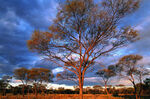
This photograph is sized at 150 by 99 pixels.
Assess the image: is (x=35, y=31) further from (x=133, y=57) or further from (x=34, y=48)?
(x=133, y=57)

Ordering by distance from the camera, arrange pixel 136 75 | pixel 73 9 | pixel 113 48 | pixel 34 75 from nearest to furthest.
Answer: pixel 73 9, pixel 113 48, pixel 136 75, pixel 34 75

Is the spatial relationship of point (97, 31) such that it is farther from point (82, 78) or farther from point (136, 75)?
point (136, 75)

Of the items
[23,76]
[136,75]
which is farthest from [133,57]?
[23,76]

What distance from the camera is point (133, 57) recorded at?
850 inches

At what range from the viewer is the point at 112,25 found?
7410 mm

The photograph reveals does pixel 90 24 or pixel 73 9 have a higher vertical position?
pixel 73 9

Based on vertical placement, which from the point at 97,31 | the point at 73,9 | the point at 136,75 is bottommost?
the point at 136,75

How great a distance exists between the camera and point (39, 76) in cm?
3534

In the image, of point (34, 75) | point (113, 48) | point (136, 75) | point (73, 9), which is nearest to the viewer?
point (73, 9)

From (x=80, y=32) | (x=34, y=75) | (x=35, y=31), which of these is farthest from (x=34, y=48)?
(x=34, y=75)

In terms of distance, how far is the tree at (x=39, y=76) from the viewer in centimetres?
3456

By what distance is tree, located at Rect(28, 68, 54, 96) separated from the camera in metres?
34.6

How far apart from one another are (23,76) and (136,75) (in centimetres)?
2755

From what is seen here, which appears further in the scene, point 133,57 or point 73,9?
point 133,57
